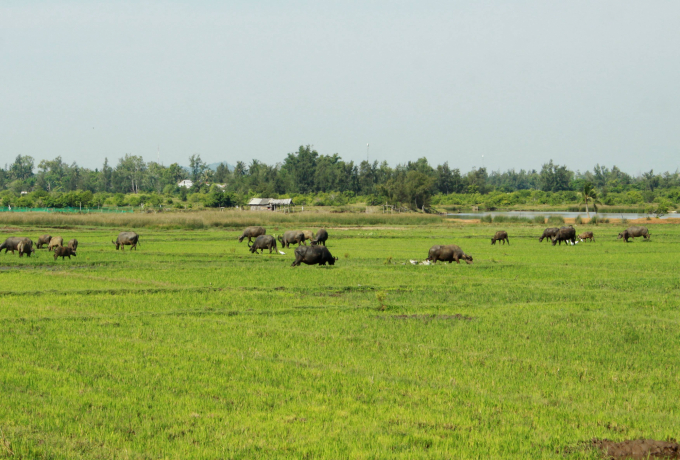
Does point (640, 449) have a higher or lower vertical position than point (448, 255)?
lower

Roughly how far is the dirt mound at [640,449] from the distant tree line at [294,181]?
9984 centimetres

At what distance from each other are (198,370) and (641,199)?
131m

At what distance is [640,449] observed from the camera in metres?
5.82

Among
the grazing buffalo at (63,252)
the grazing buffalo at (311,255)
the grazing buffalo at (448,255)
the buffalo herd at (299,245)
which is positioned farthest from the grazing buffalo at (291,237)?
the grazing buffalo at (63,252)

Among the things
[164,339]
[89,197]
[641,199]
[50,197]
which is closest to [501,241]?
[164,339]

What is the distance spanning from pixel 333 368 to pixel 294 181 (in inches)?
5048

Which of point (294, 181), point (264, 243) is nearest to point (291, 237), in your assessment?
point (264, 243)

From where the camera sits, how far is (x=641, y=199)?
123 metres

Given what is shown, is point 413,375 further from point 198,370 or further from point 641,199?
point 641,199

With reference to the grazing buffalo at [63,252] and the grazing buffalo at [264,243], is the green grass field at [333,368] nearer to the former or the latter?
the grazing buffalo at [63,252]

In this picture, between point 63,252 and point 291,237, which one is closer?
point 63,252

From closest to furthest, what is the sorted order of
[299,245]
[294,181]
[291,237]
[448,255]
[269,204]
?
1. [448,255]
2. [299,245]
3. [291,237]
4. [269,204]
5. [294,181]

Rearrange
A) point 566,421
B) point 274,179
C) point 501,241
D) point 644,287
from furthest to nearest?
1. point 274,179
2. point 501,241
3. point 644,287
4. point 566,421

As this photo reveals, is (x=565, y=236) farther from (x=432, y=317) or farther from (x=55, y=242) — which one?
(x=55, y=242)
